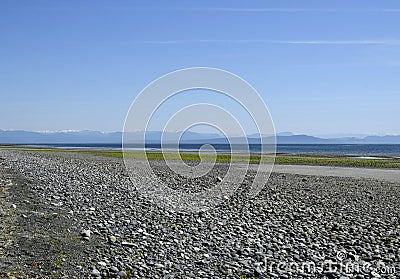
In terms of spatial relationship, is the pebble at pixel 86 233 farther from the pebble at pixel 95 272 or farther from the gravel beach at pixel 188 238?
the pebble at pixel 95 272

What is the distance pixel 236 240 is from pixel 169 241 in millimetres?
2118

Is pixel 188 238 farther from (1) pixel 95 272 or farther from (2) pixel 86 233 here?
(1) pixel 95 272

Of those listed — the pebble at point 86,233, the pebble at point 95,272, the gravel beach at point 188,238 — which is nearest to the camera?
the pebble at point 95,272

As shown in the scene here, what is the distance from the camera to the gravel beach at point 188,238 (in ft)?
36.2

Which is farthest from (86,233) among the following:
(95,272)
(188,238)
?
(188,238)

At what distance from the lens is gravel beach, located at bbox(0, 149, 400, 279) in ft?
36.2

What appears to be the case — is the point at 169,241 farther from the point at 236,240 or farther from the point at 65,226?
the point at 65,226

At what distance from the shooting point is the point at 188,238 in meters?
14.0

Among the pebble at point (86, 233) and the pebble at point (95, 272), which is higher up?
the pebble at point (86, 233)

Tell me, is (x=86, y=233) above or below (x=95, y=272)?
above

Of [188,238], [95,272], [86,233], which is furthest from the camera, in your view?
[188,238]

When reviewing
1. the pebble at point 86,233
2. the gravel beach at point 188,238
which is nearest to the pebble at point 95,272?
the gravel beach at point 188,238

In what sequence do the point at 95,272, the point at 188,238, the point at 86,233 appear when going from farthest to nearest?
the point at 188,238, the point at 86,233, the point at 95,272

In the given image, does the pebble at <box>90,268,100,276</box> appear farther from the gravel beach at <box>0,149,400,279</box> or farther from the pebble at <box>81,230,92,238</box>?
the pebble at <box>81,230,92,238</box>
